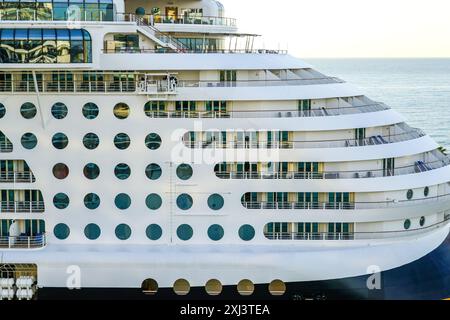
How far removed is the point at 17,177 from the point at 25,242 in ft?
5.78

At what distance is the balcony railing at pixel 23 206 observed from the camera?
25.4 m

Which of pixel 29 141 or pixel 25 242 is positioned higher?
pixel 29 141

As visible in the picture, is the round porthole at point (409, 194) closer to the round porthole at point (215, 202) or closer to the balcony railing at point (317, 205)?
the balcony railing at point (317, 205)

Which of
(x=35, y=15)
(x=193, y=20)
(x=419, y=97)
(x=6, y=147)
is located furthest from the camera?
(x=419, y=97)

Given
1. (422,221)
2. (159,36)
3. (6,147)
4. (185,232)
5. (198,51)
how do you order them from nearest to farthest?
(185,232) < (6,147) < (422,221) < (159,36) < (198,51)

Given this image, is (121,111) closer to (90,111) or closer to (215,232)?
(90,111)

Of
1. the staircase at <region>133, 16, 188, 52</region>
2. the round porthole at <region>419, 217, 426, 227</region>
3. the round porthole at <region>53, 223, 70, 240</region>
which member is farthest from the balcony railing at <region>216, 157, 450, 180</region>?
the round porthole at <region>53, 223, 70, 240</region>

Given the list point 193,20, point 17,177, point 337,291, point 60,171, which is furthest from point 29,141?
point 337,291

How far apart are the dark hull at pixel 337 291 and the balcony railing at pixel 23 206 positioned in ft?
7.00

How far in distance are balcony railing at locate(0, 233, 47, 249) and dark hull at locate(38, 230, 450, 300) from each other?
1.18 metres

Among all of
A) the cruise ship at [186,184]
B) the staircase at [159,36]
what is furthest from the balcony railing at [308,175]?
the staircase at [159,36]

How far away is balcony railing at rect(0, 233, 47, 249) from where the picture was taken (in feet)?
82.1

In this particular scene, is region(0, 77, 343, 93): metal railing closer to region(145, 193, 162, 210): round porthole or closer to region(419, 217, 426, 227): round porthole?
region(145, 193, 162, 210): round porthole

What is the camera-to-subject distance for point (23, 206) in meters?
25.4
